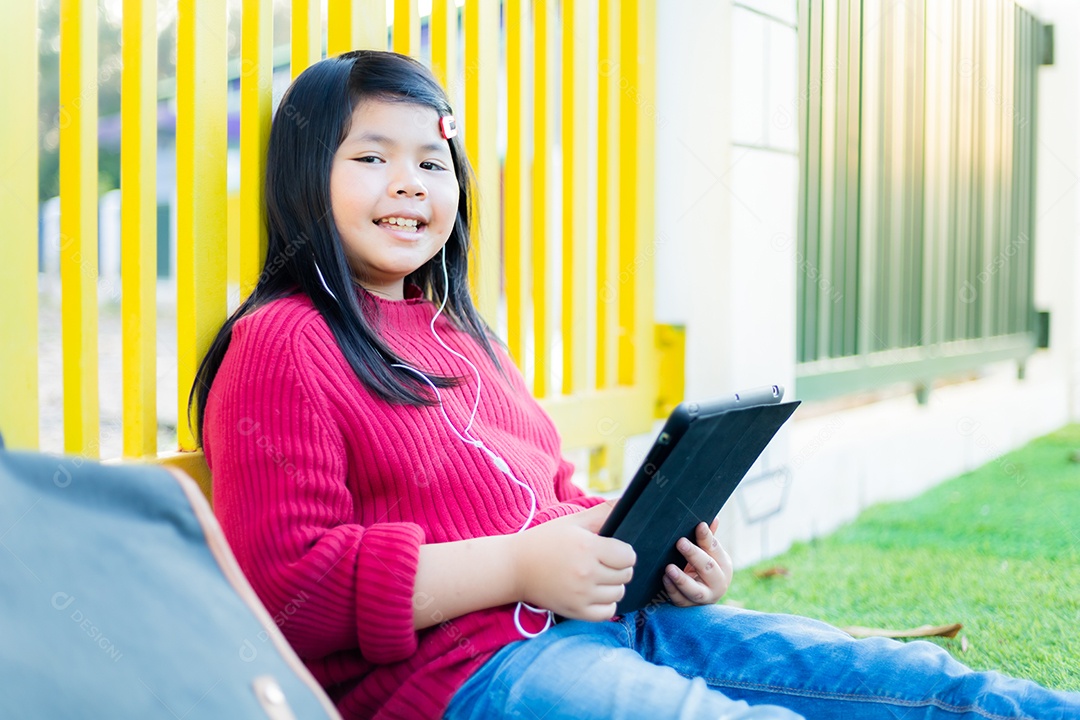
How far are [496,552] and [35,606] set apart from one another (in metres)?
0.58

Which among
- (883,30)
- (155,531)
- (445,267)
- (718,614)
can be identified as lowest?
(718,614)

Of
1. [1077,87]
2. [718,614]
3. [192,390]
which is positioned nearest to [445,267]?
[192,390]

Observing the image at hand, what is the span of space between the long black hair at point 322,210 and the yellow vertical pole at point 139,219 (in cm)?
8

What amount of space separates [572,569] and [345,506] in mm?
292

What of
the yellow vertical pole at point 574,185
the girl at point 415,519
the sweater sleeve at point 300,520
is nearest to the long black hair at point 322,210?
the girl at point 415,519

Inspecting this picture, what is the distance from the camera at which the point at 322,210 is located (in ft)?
4.64

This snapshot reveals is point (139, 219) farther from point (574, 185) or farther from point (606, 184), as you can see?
point (606, 184)

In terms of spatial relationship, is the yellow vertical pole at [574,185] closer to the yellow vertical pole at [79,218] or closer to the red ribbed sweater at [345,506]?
the red ribbed sweater at [345,506]

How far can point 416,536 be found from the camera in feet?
3.82

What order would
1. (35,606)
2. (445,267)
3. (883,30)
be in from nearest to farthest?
(35,606) → (445,267) → (883,30)

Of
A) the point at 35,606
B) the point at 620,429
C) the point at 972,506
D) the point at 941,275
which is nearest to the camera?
the point at 35,606

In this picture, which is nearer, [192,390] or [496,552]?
[496,552]

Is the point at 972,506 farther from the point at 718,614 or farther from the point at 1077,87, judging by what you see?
the point at 1077,87

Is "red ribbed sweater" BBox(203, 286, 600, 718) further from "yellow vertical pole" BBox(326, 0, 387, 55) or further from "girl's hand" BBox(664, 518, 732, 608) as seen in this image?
"yellow vertical pole" BBox(326, 0, 387, 55)
